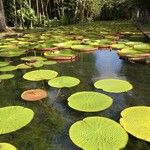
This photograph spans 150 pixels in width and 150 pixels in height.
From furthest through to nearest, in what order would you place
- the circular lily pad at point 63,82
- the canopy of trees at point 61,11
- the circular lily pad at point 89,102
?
1. the canopy of trees at point 61,11
2. the circular lily pad at point 63,82
3. the circular lily pad at point 89,102

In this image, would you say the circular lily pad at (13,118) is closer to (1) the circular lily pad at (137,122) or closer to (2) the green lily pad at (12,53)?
(1) the circular lily pad at (137,122)

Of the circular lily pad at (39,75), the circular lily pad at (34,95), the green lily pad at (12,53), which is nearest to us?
the circular lily pad at (34,95)

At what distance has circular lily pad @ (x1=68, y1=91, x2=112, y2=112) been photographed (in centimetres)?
213

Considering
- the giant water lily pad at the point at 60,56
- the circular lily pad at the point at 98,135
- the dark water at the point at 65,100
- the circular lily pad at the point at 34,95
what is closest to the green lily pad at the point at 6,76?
the dark water at the point at 65,100

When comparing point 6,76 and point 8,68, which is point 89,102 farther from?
point 8,68

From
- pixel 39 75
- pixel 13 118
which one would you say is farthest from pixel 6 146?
pixel 39 75

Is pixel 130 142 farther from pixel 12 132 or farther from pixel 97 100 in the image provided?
pixel 12 132

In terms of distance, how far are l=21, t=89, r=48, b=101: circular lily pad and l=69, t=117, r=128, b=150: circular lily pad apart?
69 cm

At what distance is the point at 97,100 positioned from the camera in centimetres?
227

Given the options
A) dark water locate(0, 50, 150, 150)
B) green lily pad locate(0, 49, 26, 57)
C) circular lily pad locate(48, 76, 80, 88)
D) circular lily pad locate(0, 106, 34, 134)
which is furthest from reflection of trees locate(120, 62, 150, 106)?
green lily pad locate(0, 49, 26, 57)

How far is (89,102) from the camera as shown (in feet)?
7.34

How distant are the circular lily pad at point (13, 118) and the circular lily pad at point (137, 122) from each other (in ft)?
2.21

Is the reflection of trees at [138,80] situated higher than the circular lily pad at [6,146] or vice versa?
the circular lily pad at [6,146]

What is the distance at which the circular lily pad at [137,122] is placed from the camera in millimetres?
1721
